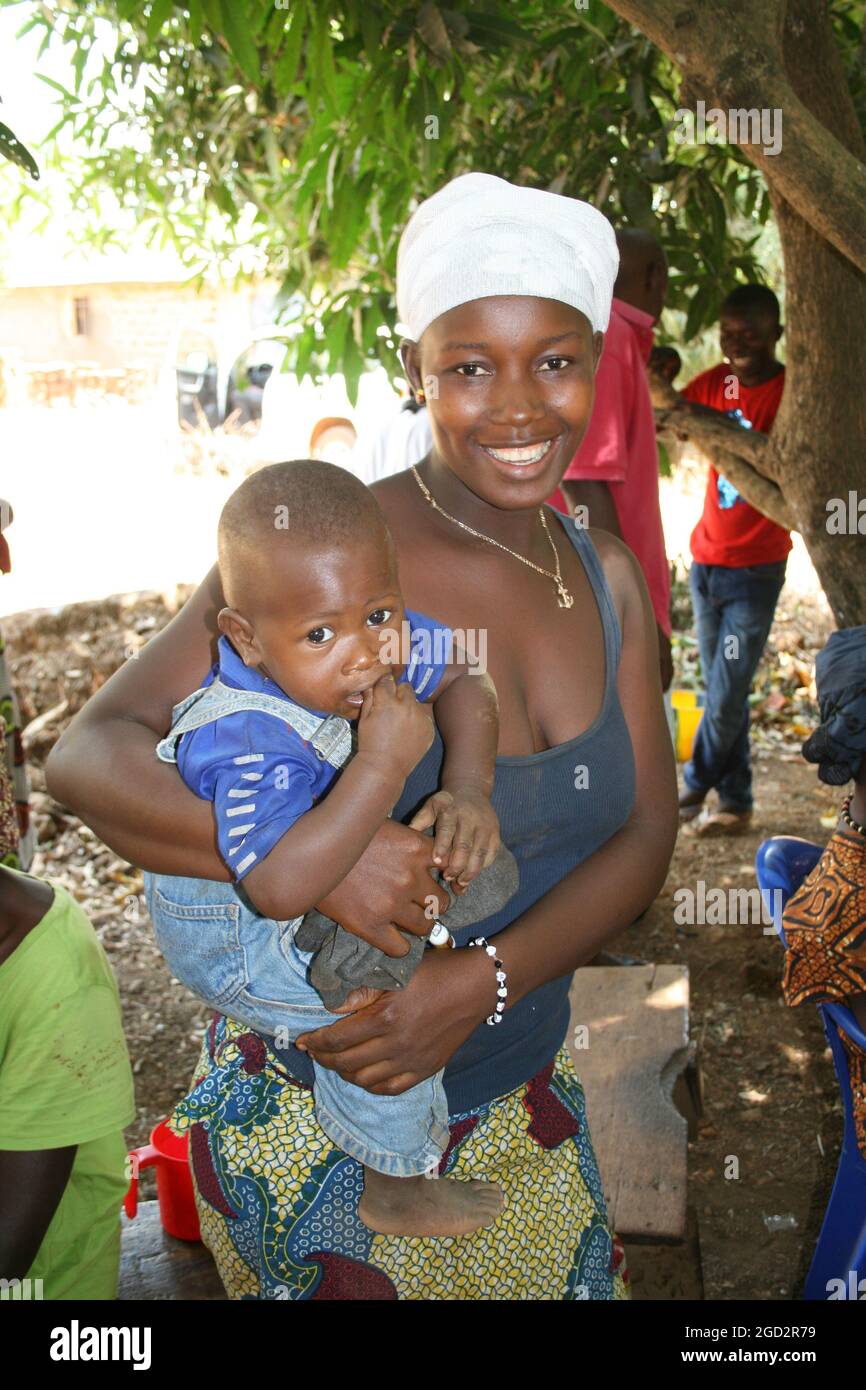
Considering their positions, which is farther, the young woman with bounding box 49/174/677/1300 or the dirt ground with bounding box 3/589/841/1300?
the dirt ground with bounding box 3/589/841/1300

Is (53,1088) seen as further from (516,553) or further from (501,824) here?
(516,553)

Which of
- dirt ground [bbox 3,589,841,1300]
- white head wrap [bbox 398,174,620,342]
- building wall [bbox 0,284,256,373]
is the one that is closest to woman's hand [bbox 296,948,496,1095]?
white head wrap [bbox 398,174,620,342]

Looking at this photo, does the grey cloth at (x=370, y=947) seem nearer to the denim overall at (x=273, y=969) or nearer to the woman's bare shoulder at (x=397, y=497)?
the denim overall at (x=273, y=969)

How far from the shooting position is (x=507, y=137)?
154 inches

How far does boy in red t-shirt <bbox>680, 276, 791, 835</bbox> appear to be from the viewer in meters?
4.71

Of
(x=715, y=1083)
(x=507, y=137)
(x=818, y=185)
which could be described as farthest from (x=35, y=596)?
(x=818, y=185)

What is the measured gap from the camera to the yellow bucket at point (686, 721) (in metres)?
5.79

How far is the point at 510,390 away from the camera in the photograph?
5.08ft

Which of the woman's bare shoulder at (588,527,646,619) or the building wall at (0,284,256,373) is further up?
the building wall at (0,284,256,373)

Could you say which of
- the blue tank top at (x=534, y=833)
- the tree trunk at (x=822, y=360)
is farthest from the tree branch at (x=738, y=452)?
the blue tank top at (x=534, y=833)

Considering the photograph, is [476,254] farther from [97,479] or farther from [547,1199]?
[97,479]

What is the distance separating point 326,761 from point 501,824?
0.25 meters

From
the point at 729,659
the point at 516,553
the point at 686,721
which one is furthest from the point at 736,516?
the point at 516,553

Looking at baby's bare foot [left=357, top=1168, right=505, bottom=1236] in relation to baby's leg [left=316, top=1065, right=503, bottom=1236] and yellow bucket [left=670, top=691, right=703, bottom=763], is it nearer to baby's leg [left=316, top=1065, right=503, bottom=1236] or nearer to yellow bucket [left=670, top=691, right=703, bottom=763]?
baby's leg [left=316, top=1065, right=503, bottom=1236]
